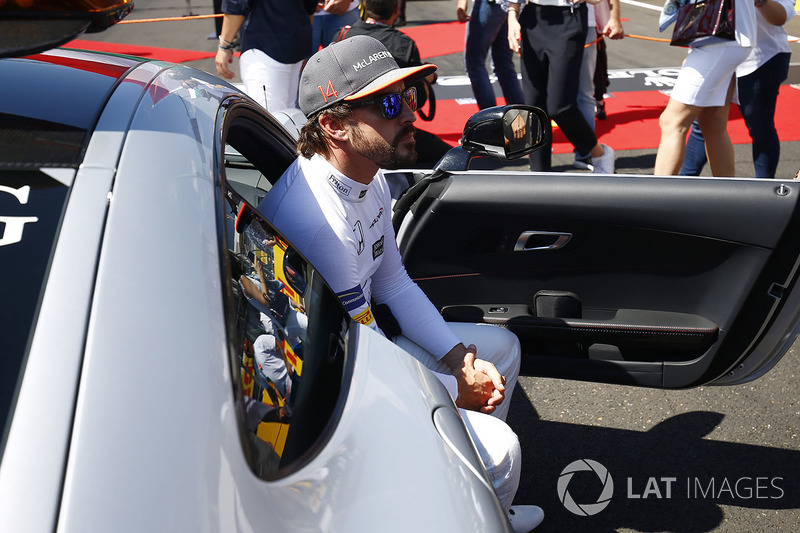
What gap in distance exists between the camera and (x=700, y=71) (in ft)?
13.4

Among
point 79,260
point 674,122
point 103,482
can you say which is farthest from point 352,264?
point 674,122

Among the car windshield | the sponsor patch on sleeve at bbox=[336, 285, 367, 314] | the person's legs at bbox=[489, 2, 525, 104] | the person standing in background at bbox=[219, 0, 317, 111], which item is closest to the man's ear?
the sponsor patch on sleeve at bbox=[336, 285, 367, 314]

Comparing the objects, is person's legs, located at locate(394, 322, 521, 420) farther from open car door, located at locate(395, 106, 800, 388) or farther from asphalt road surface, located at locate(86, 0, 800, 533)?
asphalt road surface, located at locate(86, 0, 800, 533)

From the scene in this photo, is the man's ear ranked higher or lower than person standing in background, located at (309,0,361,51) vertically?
lower

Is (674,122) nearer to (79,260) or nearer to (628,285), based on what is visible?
(628,285)

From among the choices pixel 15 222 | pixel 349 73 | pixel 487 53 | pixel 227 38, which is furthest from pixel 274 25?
pixel 15 222

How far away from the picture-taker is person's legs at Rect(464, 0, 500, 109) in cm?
622

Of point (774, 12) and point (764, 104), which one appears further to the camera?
point (764, 104)

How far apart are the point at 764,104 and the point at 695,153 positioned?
0.46m

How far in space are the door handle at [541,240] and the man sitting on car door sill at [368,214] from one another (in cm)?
35

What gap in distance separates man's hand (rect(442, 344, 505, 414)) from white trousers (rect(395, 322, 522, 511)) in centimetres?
5

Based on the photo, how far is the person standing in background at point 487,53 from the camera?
6199mm

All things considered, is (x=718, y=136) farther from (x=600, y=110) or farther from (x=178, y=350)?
(x=178, y=350)

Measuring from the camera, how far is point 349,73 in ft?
7.16
